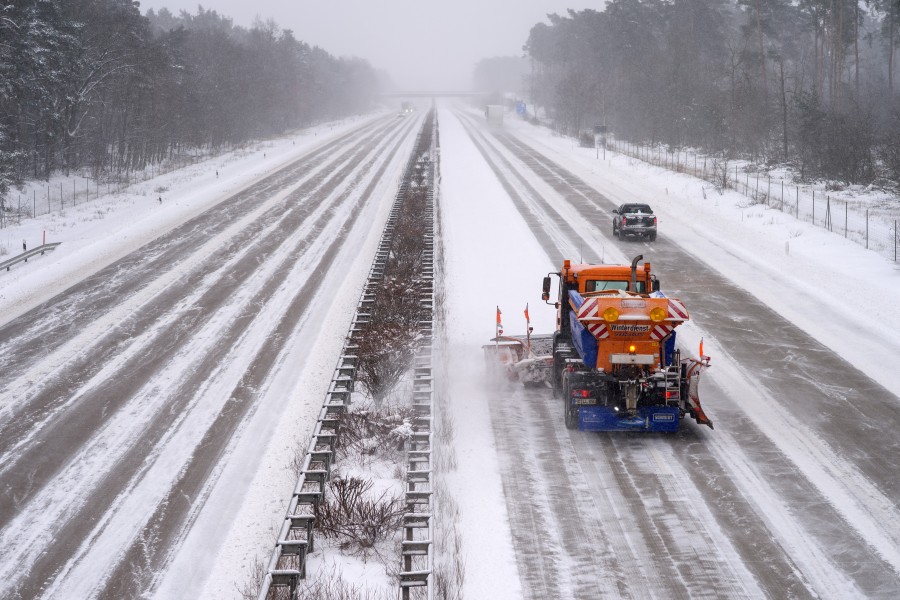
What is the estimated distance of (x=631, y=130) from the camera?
3332 inches

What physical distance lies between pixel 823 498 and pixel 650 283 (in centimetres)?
480

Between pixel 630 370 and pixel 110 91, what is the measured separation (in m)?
57.2

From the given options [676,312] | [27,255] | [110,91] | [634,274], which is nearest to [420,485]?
[676,312]

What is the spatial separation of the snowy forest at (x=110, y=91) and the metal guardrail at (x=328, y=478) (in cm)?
3024

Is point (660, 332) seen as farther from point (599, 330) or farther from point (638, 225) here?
point (638, 225)

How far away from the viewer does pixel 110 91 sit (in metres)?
59.4

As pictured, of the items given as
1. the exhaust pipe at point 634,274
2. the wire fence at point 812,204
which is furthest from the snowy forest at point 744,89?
the exhaust pipe at point 634,274

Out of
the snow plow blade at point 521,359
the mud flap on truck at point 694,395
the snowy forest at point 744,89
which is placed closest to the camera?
the mud flap on truck at point 694,395

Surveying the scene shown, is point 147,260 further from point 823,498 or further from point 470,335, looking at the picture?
point 823,498

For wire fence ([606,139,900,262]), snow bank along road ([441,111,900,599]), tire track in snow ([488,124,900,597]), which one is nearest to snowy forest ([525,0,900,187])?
wire fence ([606,139,900,262])

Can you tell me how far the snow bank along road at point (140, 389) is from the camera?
10.3 m

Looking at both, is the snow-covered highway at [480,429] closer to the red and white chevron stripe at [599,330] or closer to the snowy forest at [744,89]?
the red and white chevron stripe at [599,330]

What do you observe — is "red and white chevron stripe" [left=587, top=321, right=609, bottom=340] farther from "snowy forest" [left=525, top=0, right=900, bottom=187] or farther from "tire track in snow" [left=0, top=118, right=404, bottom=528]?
"snowy forest" [left=525, top=0, right=900, bottom=187]

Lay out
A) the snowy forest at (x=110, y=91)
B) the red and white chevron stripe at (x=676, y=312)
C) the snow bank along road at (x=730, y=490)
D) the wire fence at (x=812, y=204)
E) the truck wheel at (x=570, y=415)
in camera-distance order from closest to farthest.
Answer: the snow bank along road at (x=730, y=490) < the red and white chevron stripe at (x=676, y=312) < the truck wheel at (x=570, y=415) < the wire fence at (x=812, y=204) < the snowy forest at (x=110, y=91)
